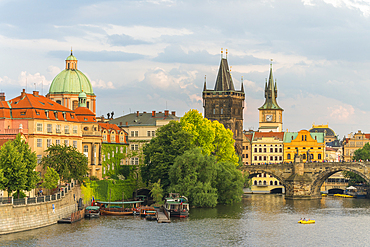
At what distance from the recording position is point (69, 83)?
152 meters

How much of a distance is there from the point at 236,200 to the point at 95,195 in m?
25.3

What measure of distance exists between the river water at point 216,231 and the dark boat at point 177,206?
6.43 feet

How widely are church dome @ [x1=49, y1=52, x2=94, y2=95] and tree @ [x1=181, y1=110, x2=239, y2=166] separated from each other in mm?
40635

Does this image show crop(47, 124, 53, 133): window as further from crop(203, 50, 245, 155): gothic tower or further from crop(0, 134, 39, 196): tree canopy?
crop(203, 50, 245, 155): gothic tower

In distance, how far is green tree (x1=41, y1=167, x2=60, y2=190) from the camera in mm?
89375

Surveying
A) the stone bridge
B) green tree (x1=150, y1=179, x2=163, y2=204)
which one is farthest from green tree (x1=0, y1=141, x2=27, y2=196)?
the stone bridge

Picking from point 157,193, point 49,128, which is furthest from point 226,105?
point 49,128

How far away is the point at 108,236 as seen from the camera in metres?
77.4

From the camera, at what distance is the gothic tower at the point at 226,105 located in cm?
17912

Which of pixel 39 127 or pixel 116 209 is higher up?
pixel 39 127

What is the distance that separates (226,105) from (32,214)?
109m

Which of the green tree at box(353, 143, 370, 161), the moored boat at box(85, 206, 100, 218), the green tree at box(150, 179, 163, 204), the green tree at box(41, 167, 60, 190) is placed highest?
the green tree at box(353, 143, 370, 161)

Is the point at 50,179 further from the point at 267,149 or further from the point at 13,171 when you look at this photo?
the point at 267,149

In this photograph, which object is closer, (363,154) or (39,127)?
(39,127)
